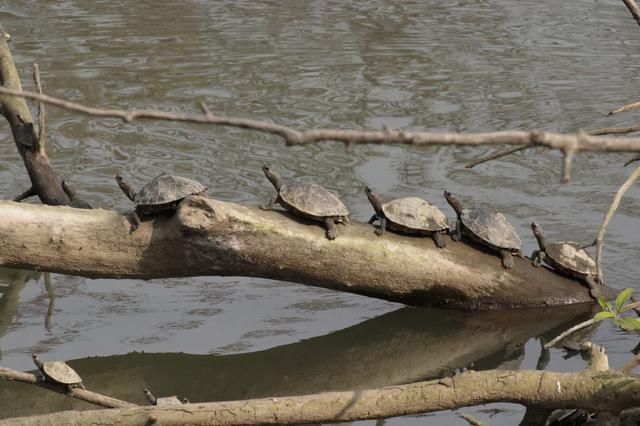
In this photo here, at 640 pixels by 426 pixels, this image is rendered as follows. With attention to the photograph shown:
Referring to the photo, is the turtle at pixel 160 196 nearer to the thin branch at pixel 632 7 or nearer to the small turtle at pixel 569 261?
the small turtle at pixel 569 261

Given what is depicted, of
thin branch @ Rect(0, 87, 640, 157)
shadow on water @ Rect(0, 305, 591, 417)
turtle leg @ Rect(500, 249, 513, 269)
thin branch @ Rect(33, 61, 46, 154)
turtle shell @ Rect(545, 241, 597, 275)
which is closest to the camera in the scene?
thin branch @ Rect(0, 87, 640, 157)

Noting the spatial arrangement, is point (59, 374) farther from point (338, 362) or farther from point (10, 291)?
point (10, 291)

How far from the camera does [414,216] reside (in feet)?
18.1

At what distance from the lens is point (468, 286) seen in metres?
5.64

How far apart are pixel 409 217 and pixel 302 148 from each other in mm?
3302

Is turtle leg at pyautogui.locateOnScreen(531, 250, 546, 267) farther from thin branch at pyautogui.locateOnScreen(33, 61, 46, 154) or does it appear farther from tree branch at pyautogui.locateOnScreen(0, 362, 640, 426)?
thin branch at pyautogui.locateOnScreen(33, 61, 46, 154)

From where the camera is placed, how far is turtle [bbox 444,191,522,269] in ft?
18.2

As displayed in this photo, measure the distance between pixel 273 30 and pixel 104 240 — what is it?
7.50 m

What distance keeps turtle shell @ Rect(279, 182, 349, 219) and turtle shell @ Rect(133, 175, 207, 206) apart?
19.3 inches

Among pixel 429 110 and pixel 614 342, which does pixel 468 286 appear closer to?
pixel 614 342

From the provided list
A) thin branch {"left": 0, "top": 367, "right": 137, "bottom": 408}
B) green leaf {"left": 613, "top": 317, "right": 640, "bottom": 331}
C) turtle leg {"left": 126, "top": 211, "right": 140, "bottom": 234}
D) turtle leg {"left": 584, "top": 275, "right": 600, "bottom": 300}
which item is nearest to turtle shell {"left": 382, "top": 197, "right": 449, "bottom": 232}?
turtle leg {"left": 584, "top": 275, "right": 600, "bottom": 300}

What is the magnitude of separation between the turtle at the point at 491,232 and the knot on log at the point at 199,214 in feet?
4.35

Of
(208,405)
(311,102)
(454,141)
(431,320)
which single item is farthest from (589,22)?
(454,141)

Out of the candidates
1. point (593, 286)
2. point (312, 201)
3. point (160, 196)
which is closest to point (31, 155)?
point (160, 196)
